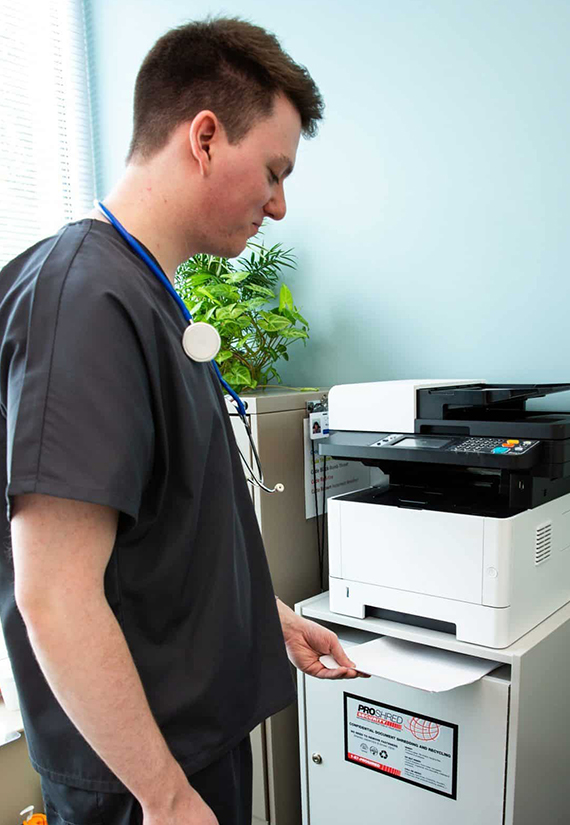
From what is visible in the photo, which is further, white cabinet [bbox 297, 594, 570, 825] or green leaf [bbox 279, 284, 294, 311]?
green leaf [bbox 279, 284, 294, 311]

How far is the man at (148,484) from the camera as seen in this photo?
0.60m

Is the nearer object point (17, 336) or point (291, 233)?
point (17, 336)

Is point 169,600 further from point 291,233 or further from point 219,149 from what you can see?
point 291,233

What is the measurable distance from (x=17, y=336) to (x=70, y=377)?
8 cm

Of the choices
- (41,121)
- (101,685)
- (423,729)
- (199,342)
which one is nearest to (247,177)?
(199,342)

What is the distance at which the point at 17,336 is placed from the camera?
631mm

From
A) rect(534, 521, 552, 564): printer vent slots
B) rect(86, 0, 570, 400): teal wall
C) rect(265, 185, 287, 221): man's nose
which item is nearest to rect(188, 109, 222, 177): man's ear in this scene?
rect(265, 185, 287, 221): man's nose

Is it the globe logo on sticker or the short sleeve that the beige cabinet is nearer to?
the globe logo on sticker

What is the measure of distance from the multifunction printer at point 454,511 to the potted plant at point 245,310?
353 mm

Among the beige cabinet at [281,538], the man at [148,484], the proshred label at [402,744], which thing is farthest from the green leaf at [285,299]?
the proshred label at [402,744]

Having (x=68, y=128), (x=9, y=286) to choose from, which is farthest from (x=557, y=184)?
(x=68, y=128)

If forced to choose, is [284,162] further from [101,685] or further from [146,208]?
[101,685]

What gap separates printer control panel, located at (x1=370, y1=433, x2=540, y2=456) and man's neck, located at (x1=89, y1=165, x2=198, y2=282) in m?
0.70

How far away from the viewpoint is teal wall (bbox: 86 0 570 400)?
1.54 m
